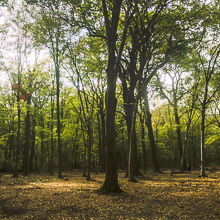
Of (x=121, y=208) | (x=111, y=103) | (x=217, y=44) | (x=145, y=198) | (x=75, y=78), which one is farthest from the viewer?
(x=75, y=78)

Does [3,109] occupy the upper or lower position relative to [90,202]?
upper

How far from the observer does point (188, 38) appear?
39.6ft

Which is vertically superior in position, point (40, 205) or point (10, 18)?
point (10, 18)

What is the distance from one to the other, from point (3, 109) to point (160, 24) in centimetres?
2321

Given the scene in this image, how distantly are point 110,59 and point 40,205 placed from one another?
6709 millimetres

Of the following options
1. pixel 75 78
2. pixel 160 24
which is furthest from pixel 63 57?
pixel 160 24

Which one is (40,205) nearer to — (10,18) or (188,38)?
(188,38)

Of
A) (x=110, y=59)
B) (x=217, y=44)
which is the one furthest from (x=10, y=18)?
(x=217, y=44)

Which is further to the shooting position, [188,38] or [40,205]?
[188,38]

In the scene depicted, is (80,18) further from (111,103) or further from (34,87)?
(34,87)

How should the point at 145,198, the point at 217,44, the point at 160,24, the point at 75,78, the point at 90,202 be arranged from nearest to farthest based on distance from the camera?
the point at 90,202 < the point at 145,198 < the point at 160,24 < the point at 217,44 < the point at 75,78

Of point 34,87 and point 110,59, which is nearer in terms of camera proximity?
point 110,59

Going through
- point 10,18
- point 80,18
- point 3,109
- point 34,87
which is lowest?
point 3,109

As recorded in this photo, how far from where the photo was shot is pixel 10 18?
1659 cm
